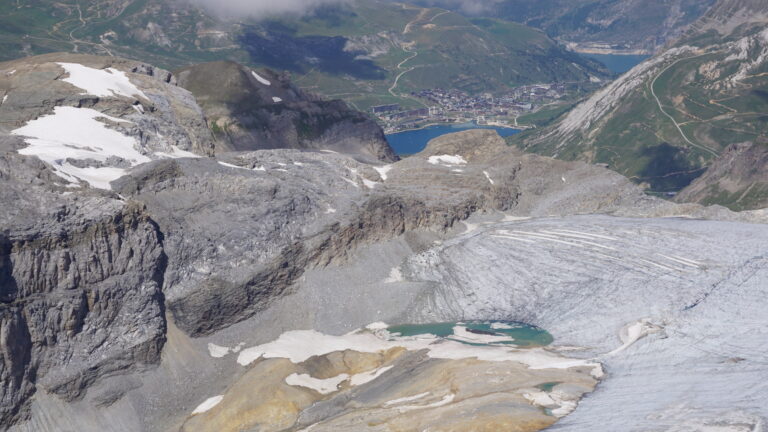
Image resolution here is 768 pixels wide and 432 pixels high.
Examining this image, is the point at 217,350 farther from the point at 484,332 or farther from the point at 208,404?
the point at 484,332

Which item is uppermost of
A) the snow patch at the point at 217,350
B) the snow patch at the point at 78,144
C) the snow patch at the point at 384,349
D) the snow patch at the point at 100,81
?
the snow patch at the point at 100,81

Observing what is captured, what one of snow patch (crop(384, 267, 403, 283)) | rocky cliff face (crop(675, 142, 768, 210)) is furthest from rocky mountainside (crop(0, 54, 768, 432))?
rocky cliff face (crop(675, 142, 768, 210))

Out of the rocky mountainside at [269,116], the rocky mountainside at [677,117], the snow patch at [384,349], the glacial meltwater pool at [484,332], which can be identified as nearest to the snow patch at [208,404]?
the snow patch at [384,349]

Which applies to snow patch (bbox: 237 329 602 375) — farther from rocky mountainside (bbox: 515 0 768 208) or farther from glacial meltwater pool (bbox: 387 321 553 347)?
rocky mountainside (bbox: 515 0 768 208)

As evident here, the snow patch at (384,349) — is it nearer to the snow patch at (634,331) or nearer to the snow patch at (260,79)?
the snow patch at (634,331)

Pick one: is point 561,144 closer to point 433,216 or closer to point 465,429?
point 433,216

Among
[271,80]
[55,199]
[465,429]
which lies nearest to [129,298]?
[55,199]
